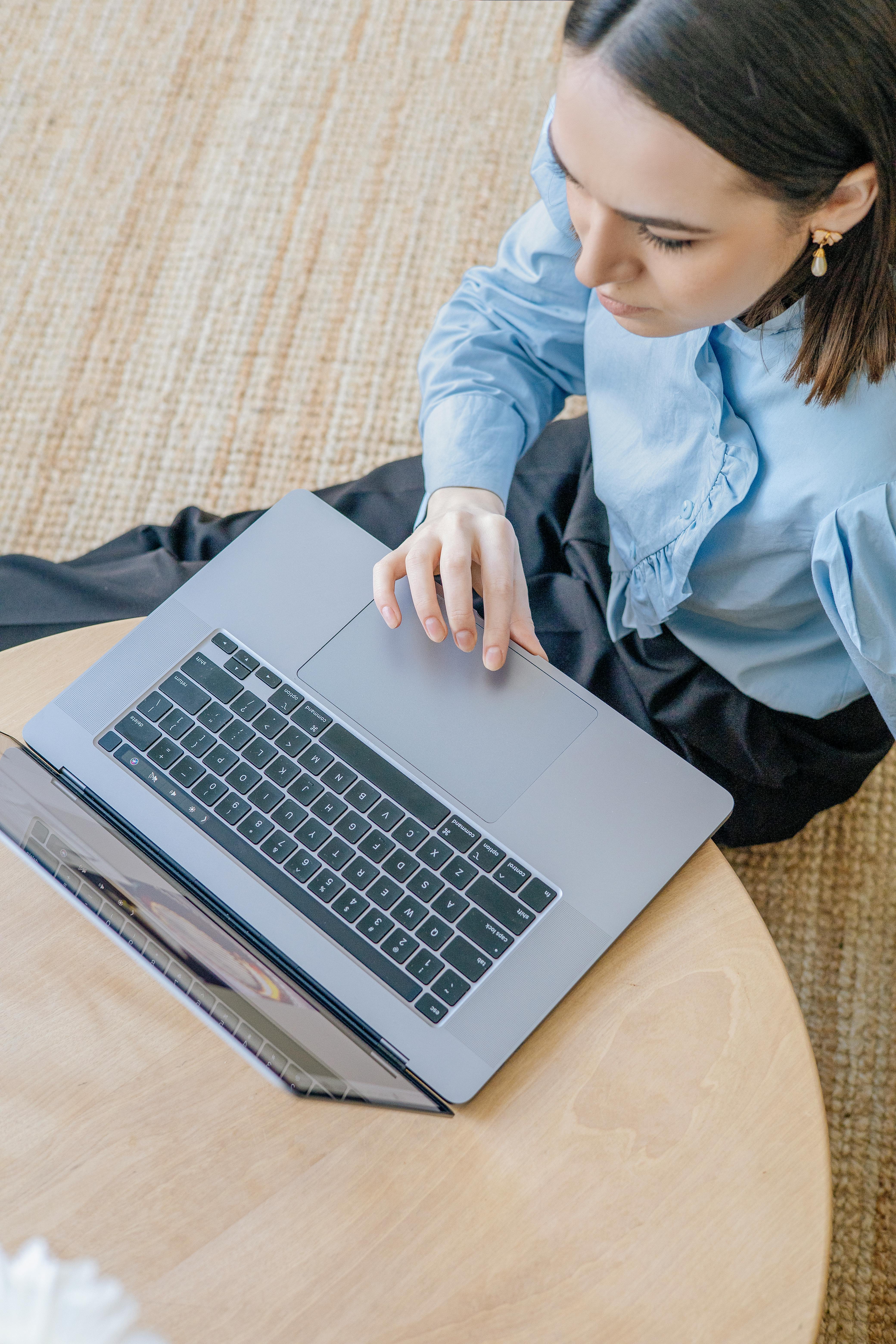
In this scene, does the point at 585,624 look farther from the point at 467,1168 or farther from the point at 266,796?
the point at 467,1168

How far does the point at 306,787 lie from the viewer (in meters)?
0.63

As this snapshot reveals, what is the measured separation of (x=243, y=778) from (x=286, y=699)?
63mm

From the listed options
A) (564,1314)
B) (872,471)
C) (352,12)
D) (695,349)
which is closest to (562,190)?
(695,349)

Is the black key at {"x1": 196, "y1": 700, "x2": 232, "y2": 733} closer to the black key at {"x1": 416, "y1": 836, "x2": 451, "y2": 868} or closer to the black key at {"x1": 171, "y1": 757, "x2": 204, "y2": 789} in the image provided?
the black key at {"x1": 171, "y1": 757, "x2": 204, "y2": 789}

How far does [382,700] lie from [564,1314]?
37cm

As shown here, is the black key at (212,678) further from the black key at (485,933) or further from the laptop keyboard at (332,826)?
the black key at (485,933)

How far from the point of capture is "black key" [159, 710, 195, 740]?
648 mm

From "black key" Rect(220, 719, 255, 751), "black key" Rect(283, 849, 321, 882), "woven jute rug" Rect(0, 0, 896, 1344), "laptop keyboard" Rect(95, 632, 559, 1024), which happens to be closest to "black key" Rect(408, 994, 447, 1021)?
"laptop keyboard" Rect(95, 632, 559, 1024)

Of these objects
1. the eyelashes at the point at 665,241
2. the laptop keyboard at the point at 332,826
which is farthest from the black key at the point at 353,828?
the eyelashes at the point at 665,241

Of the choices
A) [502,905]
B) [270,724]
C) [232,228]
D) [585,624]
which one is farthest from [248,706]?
[232,228]

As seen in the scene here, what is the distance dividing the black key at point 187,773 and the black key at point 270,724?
0.05m

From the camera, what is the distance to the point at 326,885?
0.60m

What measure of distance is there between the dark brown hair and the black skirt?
41 cm

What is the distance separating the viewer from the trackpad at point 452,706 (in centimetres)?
63
